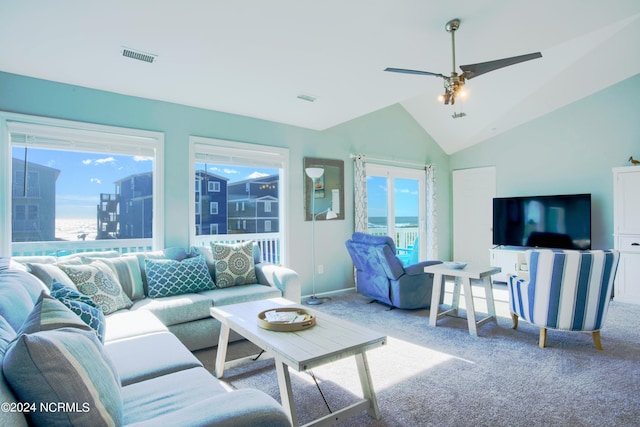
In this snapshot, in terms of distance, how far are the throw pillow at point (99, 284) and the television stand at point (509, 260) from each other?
5.31 m

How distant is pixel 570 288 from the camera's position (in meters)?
2.91

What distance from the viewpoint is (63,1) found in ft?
7.09

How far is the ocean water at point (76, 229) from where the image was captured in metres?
3.42

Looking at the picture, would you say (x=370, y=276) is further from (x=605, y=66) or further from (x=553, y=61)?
(x=605, y=66)

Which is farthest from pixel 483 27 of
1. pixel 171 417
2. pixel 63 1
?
pixel 171 417

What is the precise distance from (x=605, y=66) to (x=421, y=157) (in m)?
2.84

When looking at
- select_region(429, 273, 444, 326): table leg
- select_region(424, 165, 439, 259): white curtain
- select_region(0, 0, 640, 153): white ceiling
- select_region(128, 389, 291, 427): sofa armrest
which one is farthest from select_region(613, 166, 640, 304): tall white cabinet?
select_region(128, 389, 291, 427): sofa armrest

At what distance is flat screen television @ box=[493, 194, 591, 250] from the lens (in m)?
5.12

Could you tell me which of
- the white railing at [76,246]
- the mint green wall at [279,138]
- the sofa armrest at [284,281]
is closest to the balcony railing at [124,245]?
the white railing at [76,246]

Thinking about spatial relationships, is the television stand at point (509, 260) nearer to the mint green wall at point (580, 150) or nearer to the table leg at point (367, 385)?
the mint green wall at point (580, 150)

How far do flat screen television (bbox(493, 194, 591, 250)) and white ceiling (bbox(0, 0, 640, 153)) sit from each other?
77.8 inches

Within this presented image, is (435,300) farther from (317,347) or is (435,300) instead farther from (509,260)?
(509,260)

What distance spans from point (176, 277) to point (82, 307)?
1491 millimetres

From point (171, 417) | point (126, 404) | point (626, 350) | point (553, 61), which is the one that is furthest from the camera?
point (553, 61)
